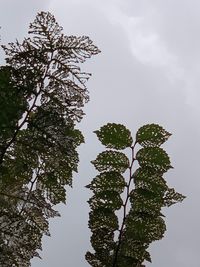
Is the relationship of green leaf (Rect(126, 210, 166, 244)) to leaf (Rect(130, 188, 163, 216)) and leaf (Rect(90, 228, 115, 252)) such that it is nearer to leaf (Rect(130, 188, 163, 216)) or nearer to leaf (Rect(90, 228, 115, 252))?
leaf (Rect(130, 188, 163, 216))

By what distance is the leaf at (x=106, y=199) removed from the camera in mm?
4376

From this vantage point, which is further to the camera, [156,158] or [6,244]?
[156,158]

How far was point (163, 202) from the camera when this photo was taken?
172 inches

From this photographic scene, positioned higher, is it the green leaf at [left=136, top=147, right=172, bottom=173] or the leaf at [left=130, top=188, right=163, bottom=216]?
the green leaf at [left=136, top=147, right=172, bottom=173]

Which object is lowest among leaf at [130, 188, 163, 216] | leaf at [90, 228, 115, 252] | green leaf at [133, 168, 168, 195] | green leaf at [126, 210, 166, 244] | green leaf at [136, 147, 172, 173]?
leaf at [90, 228, 115, 252]

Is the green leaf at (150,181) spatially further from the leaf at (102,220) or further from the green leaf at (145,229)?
the leaf at (102,220)

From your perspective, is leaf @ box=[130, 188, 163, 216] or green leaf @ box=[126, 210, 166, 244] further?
leaf @ box=[130, 188, 163, 216]

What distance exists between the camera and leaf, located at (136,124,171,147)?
4.55 metres

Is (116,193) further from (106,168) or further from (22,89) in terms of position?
(22,89)

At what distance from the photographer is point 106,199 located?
4.42 m

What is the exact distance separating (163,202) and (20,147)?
1.41 meters

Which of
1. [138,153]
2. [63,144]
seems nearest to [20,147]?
[63,144]

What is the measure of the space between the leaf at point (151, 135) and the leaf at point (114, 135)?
0.41ft

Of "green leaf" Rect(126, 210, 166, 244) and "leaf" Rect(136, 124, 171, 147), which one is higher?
"leaf" Rect(136, 124, 171, 147)
